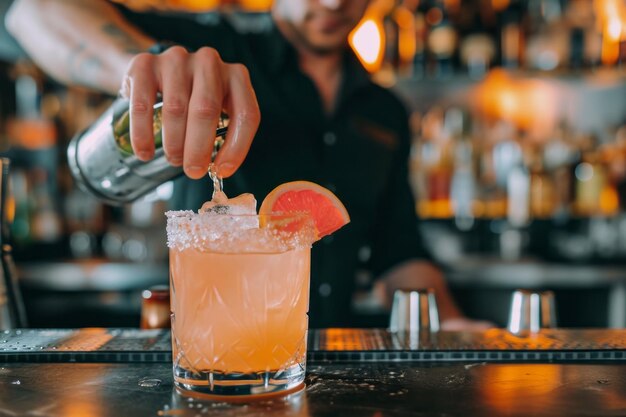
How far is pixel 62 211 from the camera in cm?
331

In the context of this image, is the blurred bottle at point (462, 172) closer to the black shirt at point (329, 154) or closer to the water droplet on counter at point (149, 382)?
the black shirt at point (329, 154)

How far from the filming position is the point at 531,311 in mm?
1172

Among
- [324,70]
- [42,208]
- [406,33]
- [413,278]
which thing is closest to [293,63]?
[324,70]

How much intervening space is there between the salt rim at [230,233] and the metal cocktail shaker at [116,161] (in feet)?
0.52

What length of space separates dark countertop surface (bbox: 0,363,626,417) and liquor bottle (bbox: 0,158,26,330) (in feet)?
0.83

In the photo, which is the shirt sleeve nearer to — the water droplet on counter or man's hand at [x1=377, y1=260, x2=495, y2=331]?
man's hand at [x1=377, y1=260, x2=495, y2=331]

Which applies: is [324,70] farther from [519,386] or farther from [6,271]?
[519,386]

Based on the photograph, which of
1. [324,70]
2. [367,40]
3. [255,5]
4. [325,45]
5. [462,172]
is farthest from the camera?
[462,172]

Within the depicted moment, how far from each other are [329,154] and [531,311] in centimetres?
90

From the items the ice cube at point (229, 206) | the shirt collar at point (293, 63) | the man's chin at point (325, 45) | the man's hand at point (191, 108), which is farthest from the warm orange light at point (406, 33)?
the ice cube at point (229, 206)

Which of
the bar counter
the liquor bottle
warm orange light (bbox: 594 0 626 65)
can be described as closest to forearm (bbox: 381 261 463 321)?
the bar counter

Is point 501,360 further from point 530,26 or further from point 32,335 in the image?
point 530,26

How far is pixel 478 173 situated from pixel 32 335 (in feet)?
8.75

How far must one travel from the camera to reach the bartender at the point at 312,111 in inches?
54.4
